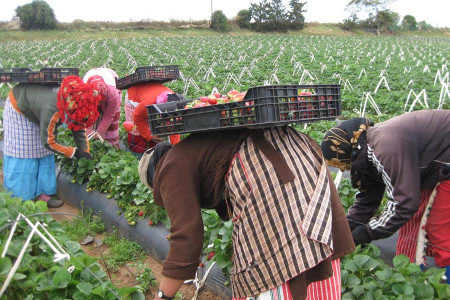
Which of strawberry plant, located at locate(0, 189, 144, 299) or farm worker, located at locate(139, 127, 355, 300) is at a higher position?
farm worker, located at locate(139, 127, 355, 300)

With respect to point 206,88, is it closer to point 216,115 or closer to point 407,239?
point 407,239

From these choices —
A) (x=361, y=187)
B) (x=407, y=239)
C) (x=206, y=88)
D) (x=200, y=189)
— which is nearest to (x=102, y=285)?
(x=200, y=189)

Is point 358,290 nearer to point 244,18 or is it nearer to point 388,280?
point 388,280

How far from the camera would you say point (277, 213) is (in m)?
1.39

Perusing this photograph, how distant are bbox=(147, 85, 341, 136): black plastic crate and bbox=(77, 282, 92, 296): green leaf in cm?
75

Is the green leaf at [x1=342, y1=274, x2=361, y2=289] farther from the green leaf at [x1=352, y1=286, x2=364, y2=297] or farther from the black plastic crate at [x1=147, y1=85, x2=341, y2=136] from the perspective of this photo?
the black plastic crate at [x1=147, y1=85, x2=341, y2=136]

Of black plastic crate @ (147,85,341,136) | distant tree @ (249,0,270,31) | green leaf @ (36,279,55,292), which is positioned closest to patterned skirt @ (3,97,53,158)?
green leaf @ (36,279,55,292)

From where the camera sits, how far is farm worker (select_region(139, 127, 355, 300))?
139 centimetres

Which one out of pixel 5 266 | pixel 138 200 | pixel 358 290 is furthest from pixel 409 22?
pixel 5 266

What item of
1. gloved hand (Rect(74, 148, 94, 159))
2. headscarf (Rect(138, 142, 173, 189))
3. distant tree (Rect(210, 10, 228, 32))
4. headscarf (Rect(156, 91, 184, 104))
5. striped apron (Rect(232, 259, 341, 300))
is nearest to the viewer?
striped apron (Rect(232, 259, 341, 300))

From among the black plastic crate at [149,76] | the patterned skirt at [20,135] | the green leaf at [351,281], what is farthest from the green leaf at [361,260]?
Answer: the patterned skirt at [20,135]

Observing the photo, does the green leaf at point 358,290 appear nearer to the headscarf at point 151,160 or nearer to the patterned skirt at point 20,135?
Result: the headscarf at point 151,160

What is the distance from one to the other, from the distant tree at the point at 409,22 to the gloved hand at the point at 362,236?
59827 millimetres

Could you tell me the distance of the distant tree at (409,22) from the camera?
5480 cm
